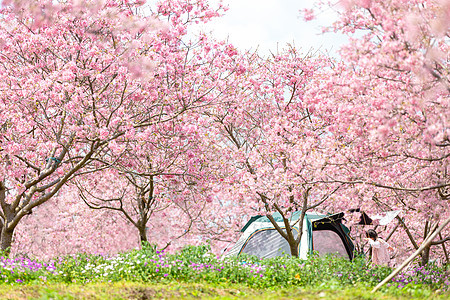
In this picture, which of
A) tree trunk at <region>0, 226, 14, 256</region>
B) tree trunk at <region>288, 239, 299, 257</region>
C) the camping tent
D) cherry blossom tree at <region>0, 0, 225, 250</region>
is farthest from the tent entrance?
tree trunk at <region>0, 226, 14, 256</region>

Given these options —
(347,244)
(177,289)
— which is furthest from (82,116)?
(347,244)

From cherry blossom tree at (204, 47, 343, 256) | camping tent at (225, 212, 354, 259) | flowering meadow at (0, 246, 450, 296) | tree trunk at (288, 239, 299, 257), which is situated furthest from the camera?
camping tent at (225, 212, 354, 259)

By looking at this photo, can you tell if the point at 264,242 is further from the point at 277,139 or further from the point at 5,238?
the point at 5,238

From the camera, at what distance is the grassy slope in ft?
21.8

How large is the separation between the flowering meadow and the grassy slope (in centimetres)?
100

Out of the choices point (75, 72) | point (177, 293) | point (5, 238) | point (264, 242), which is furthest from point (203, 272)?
point (264, 242)

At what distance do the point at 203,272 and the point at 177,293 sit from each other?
2213 mm

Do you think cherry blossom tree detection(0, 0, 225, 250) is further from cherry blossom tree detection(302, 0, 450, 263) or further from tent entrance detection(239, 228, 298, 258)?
tent entrance detection(239, 228, 298, 258)

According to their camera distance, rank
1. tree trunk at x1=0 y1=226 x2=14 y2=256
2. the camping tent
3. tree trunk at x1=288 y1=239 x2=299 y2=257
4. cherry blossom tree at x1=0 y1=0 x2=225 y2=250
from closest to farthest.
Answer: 1. cherry blossom tree at x1=0 y1=0 x2=225 y2=250
2. tree trunk at x1=0 y1=226 x2=14 y2=256
3. tree trunk at x1=288 y1=239 x2=299 y2=257
4. the camping tent

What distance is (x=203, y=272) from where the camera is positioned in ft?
31.8

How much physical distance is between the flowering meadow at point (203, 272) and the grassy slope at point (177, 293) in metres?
1.00

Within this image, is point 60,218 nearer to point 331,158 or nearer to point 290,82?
point 290,82

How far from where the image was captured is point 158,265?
953 cm

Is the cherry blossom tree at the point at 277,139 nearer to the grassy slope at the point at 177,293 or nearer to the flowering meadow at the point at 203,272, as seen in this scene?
the flowering meadow at the point at 203,272
